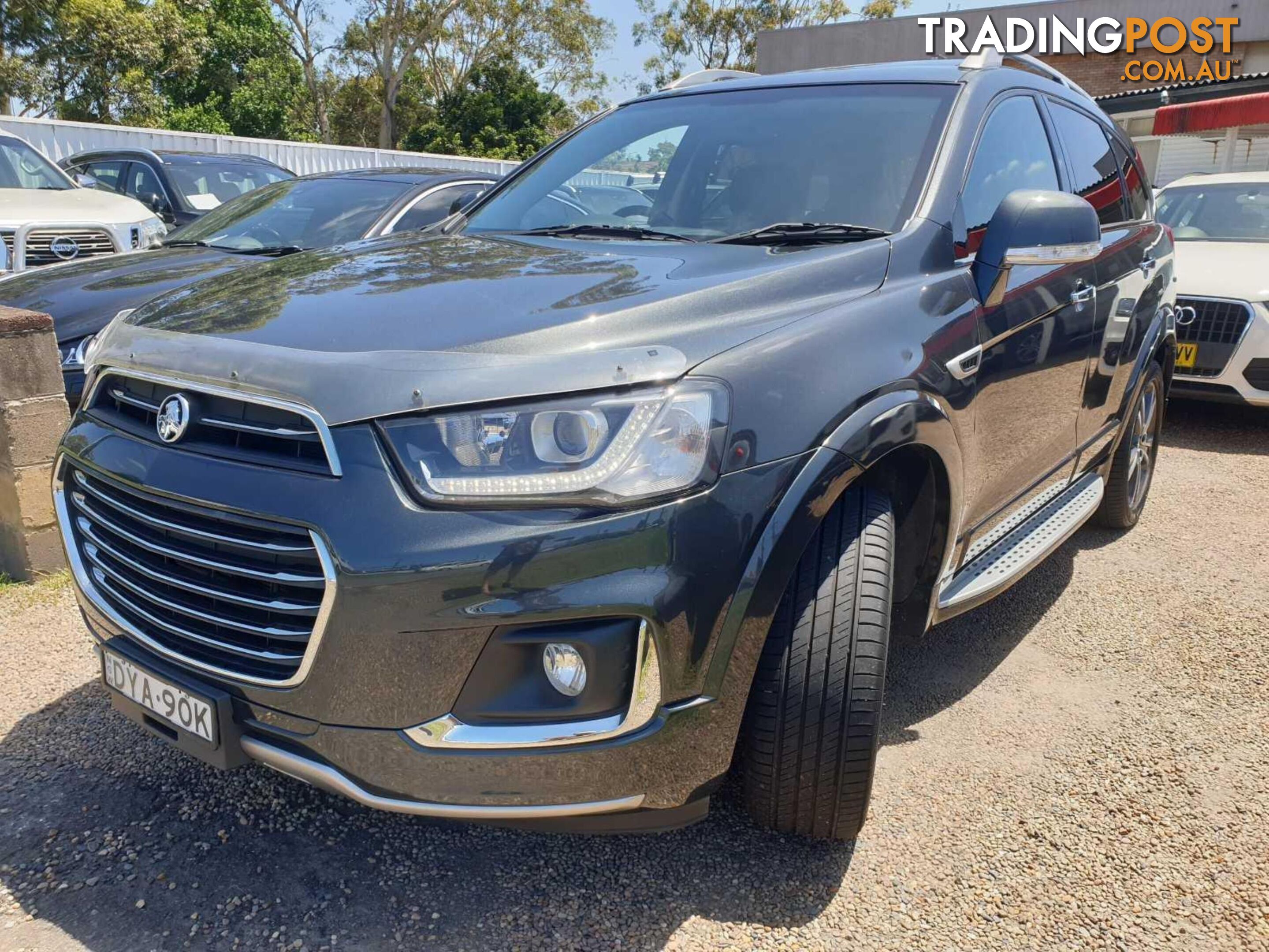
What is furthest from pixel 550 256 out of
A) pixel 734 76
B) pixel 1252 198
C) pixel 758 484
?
pixel 1252 198

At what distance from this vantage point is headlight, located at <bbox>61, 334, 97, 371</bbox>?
14.6 feet

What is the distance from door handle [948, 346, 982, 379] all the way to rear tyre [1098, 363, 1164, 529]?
1920 millimetres

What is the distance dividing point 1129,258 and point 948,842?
7.96ft

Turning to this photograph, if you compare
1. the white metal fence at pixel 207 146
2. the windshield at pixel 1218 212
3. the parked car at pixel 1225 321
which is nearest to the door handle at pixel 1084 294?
the parked car at pixel 1225 321

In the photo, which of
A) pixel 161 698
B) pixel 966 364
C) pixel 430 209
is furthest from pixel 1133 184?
pixel 161 698

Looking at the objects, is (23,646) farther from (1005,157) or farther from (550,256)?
(1005,157)

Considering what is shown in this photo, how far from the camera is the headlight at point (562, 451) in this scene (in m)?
1.70

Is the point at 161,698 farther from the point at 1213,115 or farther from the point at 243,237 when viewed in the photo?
the point at 1213,115

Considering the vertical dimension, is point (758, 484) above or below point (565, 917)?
above

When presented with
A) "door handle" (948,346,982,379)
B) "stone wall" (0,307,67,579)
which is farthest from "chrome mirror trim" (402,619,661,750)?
"stone wall" (0,307,67,579)

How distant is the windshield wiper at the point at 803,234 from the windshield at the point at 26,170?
705cm

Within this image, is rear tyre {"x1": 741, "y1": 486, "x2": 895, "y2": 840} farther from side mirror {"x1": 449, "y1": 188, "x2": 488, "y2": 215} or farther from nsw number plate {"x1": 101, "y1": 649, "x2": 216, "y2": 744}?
side mirror {"x1": 449, "y1": 188, "x2": 488, "y2": 215}

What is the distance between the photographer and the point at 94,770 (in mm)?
2602

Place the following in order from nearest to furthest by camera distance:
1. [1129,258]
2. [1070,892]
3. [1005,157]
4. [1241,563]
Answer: [1070,892], [1005,157], [1129,258], [1241,563]
